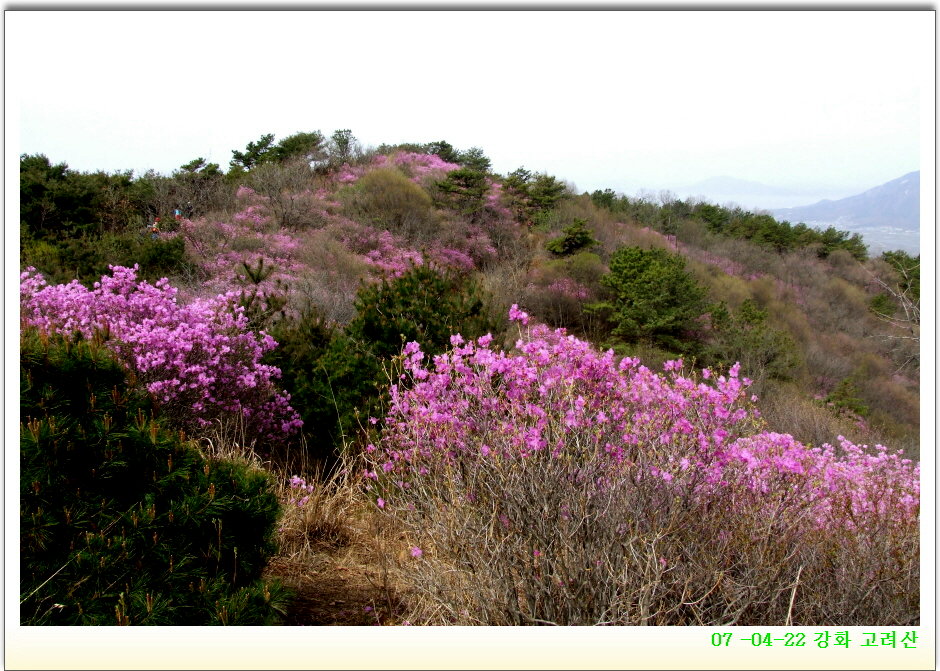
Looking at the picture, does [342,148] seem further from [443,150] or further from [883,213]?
[883,213]

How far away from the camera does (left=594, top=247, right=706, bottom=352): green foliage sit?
15.4 meters

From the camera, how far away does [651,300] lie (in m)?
15.4

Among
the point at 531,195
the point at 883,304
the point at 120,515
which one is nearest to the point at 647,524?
the point at 120,515

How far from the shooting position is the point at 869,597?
7.90 feet

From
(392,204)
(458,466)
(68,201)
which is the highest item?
(392,204)

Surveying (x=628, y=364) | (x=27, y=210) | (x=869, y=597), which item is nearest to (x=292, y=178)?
(x=27, y=210)

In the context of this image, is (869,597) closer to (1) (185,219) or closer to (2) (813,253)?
(1) (185,219)

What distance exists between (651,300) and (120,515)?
14.1 meters

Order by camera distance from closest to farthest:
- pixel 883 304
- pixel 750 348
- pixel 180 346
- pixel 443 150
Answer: pixel 180 346 < pixel 750 348 < pixel 883 304 < pixel 443 150

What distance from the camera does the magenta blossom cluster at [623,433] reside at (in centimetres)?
260

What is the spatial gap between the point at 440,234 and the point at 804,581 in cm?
1720

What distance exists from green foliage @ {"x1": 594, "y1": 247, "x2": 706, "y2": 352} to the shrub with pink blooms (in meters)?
12.6

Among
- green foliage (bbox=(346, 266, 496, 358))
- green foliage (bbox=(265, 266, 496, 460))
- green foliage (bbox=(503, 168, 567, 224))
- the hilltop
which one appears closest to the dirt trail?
the hilltop

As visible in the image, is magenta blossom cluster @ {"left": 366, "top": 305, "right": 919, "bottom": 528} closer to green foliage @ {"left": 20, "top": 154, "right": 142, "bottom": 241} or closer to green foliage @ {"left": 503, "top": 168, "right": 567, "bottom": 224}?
green foliage @ {"left": 20, "top": 154, "right": 142, "bottom": 241}
